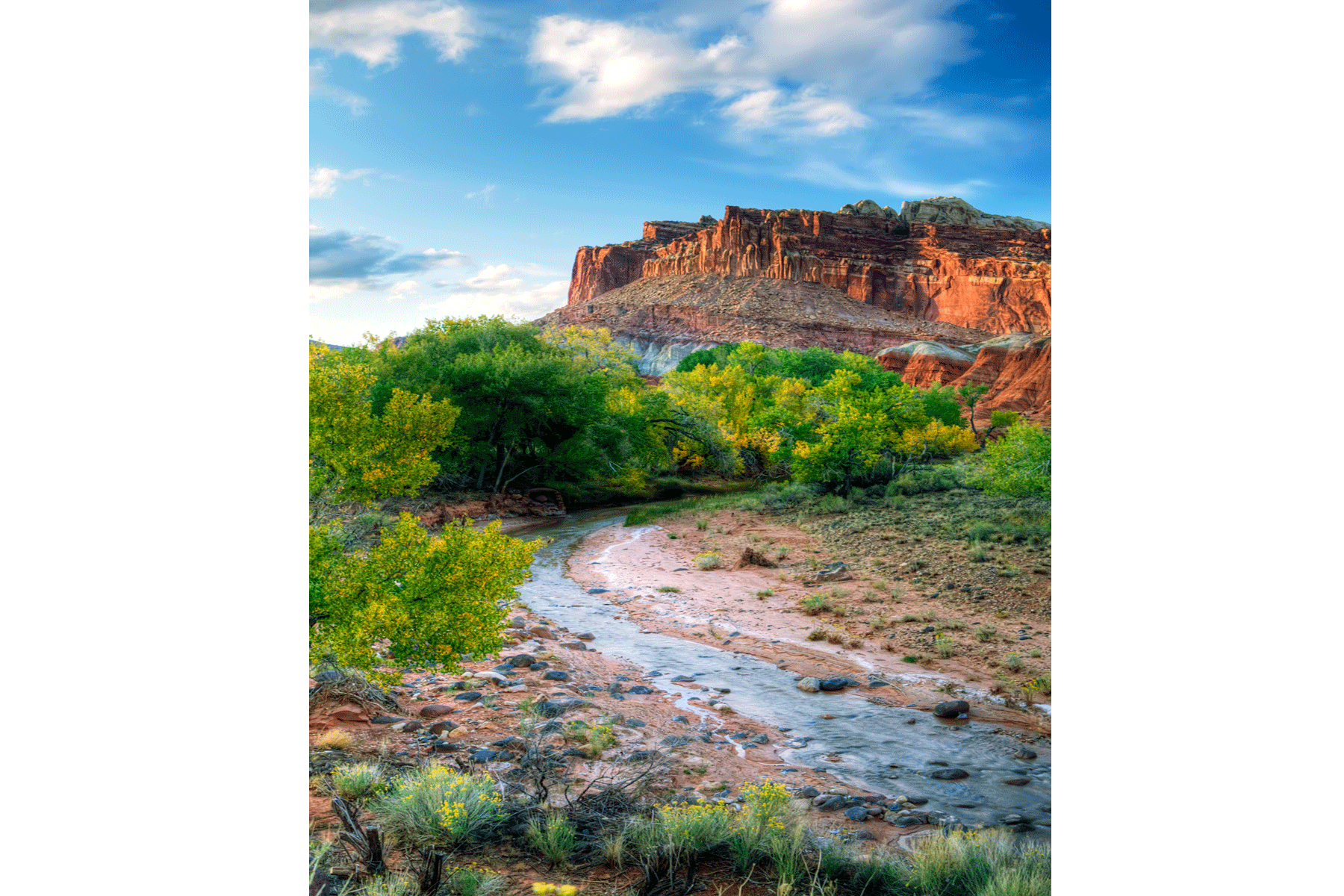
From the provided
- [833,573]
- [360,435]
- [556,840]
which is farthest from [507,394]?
[556,840]

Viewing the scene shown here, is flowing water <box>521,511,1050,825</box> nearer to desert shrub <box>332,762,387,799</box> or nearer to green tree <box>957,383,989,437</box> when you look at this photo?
desert shrub <box>332,762,387,799</box>

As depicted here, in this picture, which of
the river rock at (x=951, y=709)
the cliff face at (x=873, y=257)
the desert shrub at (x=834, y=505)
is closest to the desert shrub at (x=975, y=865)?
the river rock at (x=951, y=709)

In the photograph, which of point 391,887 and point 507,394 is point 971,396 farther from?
point 391,887

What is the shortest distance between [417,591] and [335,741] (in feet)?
2.52

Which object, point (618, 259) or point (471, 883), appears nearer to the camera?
point (471, 883)

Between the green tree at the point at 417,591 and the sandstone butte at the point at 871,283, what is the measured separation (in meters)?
1.43

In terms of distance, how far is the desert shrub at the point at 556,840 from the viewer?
231 cm

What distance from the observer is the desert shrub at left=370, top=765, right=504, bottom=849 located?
2289 mm

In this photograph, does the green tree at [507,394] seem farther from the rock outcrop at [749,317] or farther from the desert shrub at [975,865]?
the desert shrub at [975,865]

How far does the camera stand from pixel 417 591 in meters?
2.60

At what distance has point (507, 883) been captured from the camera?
2.22m
